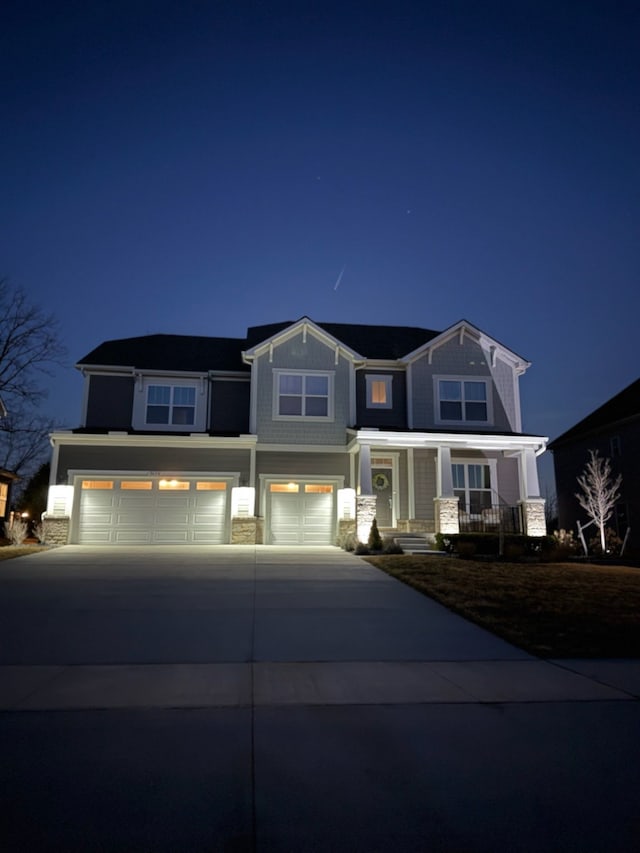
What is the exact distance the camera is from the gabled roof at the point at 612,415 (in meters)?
24.1

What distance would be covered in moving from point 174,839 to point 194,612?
5.89 m

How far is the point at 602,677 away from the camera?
17.9 feet

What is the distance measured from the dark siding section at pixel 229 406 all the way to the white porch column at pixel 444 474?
7.36 m

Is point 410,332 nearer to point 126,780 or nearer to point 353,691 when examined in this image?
point 353,691

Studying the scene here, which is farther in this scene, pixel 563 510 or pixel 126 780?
pixel 563 510

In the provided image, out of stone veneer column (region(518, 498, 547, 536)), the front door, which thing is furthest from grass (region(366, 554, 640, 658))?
the front door

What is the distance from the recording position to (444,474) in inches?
749

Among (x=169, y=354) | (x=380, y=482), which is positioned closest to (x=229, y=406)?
(x=169, y=354)

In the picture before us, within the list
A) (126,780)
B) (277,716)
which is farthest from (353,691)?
(126,780)

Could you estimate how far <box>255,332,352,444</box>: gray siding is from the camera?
20.5 metres

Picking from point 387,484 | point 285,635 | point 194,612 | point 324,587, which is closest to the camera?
point 285,635

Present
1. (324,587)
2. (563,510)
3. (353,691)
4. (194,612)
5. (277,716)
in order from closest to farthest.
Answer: (277,716)
(353,691)
(194,612)
(324,587)
(563,510)

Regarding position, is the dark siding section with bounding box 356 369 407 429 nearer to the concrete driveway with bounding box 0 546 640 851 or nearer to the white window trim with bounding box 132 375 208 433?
the white window trim with bounding box 132 375 208 433

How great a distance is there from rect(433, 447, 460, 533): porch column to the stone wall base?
1243cm
